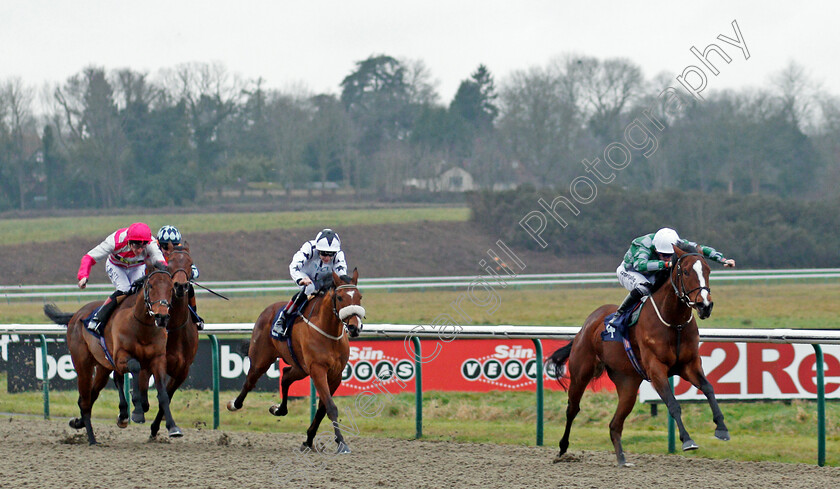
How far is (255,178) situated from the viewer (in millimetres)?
42562

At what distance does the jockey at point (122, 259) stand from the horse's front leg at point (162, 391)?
646mm

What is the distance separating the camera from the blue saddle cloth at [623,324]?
643 cm

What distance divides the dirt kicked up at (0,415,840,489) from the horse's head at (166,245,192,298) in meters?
1.20

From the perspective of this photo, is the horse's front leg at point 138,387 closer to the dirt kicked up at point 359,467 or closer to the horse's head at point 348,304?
the dirt kicked up at point 359,467

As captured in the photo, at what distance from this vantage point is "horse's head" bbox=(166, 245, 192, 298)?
7012 millimetres

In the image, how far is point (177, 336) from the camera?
7.51 metres

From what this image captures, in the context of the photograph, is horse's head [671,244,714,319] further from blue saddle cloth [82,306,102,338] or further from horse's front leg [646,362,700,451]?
blue saddle cloth [82,306,102,338]

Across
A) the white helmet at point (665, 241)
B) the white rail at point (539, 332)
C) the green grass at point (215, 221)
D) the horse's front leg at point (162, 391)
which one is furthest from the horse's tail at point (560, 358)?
the green grass at point (215, 221)

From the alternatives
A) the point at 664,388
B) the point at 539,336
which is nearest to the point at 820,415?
the point at 664,388

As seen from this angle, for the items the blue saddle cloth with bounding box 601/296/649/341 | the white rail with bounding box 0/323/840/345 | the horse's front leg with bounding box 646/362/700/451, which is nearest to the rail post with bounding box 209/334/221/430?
the white rail with bounding box 0/323/840/345

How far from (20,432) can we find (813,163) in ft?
115

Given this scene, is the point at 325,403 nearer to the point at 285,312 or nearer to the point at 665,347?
the point at 285,312

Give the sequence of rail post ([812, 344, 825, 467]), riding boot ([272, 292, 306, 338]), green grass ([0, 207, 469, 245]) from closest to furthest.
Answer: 1. rail post ([812, 344, 825, 467])
2. riding boot ([272, 292, 306, 338])
3. green grass ([0, 207, 469, 245])

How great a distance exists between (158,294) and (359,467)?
1.96m
